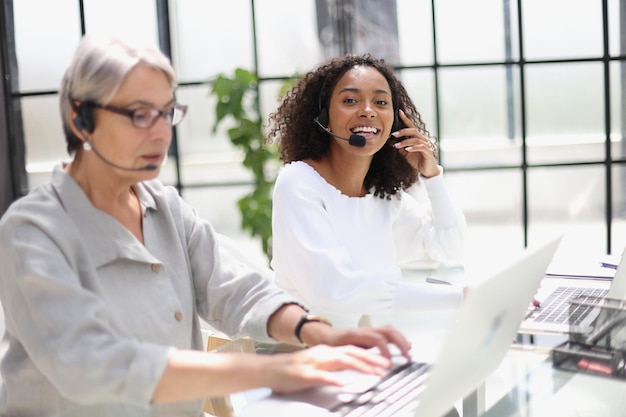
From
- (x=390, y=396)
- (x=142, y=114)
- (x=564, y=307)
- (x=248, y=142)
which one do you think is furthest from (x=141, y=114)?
(x=248, y=142)

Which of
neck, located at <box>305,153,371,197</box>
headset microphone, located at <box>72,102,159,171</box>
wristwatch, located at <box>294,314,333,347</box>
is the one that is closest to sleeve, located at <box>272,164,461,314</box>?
neck, located at <box>305,153,371,197</box>

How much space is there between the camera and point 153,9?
15.2 ft

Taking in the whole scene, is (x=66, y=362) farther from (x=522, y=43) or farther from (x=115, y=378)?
(x=522, y=43)

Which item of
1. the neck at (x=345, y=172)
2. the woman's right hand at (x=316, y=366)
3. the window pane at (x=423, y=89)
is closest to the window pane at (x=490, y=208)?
the window pane at (x=423, y=89)

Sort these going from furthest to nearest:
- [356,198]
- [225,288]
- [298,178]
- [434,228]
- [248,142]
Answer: [248,142] < [434,228] < [356,198] < [298,178] < [225,288]

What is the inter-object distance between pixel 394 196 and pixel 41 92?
2.91m

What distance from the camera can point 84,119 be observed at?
1.38 m

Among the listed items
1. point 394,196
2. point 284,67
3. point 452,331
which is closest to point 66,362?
point 452,331

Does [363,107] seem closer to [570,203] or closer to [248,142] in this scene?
[248,142]

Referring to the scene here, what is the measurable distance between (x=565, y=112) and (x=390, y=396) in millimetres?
3609

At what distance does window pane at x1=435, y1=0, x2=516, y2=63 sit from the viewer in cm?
452

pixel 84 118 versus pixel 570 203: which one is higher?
pixel 84 118

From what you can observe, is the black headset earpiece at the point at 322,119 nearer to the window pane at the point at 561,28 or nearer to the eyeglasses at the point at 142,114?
the eyeglasses at the point at 142,114

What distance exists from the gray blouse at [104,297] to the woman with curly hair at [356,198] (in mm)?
395
